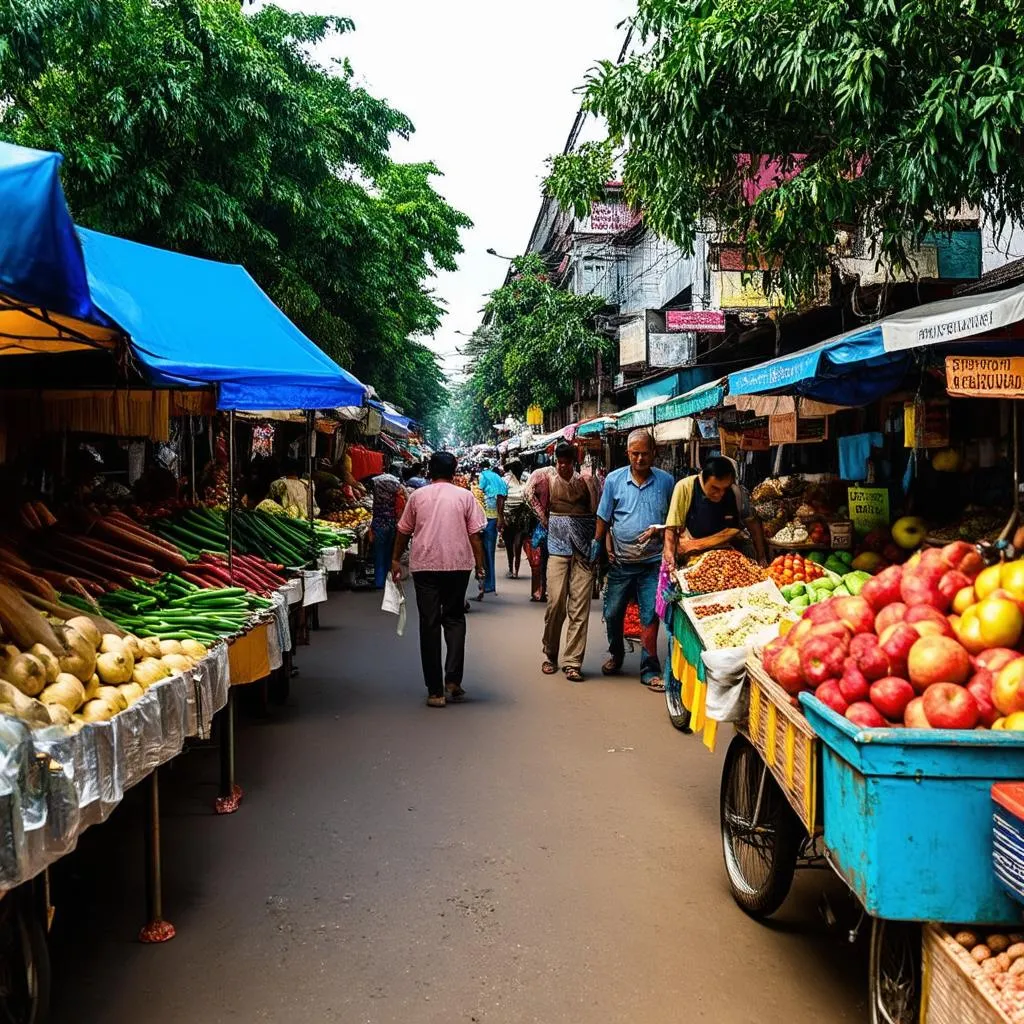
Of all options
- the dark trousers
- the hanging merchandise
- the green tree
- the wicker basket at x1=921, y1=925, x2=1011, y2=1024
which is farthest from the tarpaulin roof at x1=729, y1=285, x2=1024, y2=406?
the green tree

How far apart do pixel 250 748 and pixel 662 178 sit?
5240 mm

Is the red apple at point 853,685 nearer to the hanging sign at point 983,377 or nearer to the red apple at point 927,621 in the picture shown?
the red apple at point 927,621

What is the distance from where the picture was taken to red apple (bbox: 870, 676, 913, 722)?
3.04 meters

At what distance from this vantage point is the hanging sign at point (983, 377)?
5098 millimetres

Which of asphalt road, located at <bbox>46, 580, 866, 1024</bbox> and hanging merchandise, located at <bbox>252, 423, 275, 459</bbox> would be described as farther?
hanging merchandise, located at <bbox>252, 423, 275, 459</bbox>

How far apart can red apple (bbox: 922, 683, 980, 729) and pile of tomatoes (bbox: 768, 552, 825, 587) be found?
346 cm

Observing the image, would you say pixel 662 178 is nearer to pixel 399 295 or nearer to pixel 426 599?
pixel 426 599

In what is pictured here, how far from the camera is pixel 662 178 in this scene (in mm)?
7395

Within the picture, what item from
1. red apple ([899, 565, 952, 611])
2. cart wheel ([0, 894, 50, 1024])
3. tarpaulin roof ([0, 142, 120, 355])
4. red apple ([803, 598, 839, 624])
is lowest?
cart wheel ([0, 894, 50, 1024])

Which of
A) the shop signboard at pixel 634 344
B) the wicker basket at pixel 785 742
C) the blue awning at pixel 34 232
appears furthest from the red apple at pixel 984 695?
the shop signboard at pixel 634 344

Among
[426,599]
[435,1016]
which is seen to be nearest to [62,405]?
[426,599]

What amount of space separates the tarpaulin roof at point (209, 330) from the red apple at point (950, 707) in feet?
13.0

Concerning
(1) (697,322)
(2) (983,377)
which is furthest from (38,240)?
(1) (697,322)

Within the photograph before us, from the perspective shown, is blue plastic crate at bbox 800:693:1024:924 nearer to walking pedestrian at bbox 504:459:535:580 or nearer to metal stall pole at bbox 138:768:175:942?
metal stall pole at bbox 138:768:175:942
